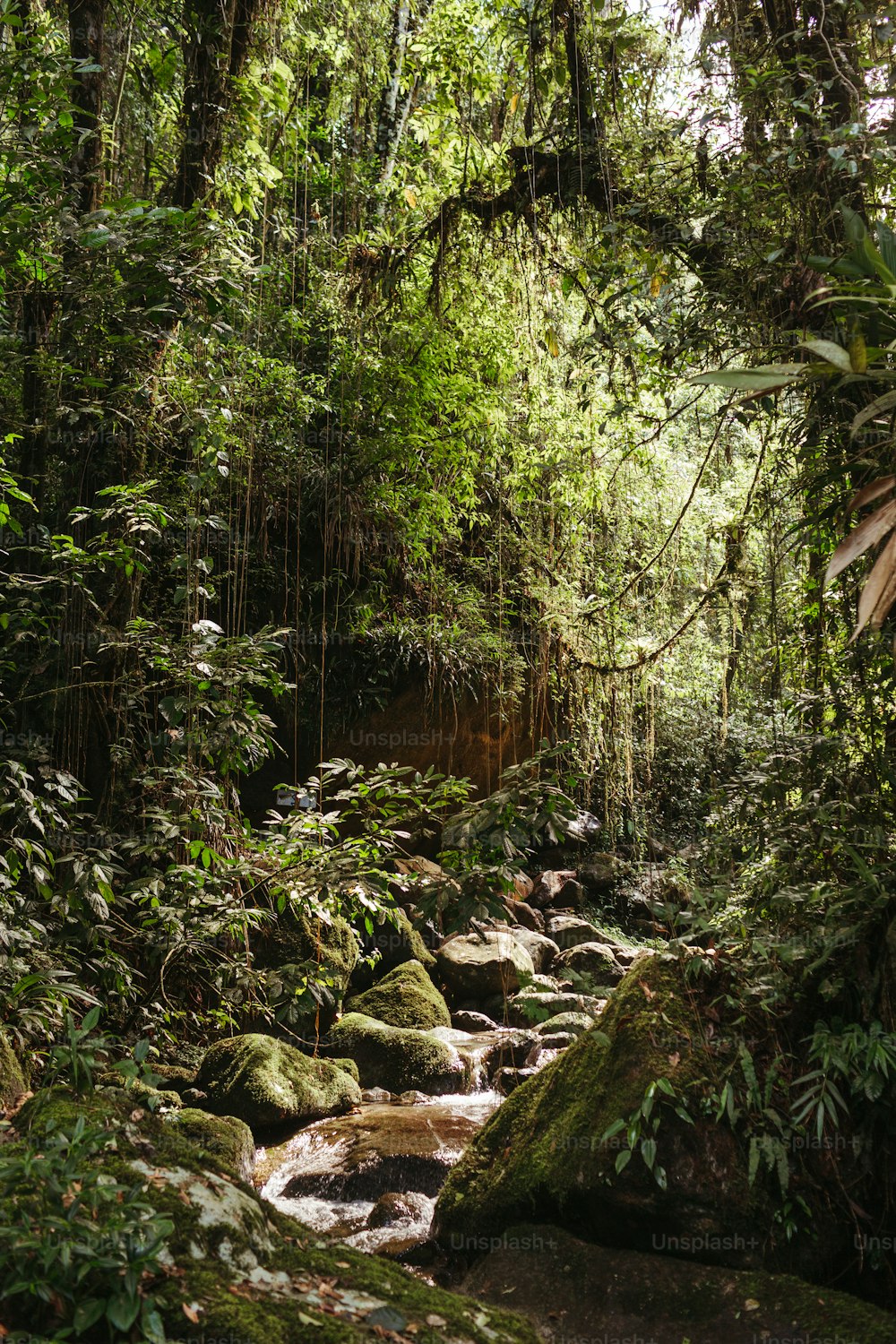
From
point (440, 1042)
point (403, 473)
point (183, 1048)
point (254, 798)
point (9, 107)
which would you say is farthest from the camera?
point (254, 798)

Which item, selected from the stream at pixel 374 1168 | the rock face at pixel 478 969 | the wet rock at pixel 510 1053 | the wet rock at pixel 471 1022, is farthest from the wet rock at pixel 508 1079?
the rock face at pixel 478 969

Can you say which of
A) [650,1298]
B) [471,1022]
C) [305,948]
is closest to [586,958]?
[471,1022]

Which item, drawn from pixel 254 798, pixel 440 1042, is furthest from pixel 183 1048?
pixel 254 798

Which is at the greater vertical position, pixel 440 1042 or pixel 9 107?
pixel 9 107

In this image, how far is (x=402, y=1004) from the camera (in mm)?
6934

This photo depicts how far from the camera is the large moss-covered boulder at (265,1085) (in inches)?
196

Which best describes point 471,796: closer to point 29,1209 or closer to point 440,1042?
point 440,1042

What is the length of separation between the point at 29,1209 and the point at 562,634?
21.9 ft

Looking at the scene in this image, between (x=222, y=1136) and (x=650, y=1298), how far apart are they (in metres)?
2.03

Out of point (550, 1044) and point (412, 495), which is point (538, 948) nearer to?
point (550, 1044)

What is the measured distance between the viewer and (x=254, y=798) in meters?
8.30

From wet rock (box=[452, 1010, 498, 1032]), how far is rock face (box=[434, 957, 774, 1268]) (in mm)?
3565

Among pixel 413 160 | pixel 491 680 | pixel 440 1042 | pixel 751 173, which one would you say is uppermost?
pixel 413 160

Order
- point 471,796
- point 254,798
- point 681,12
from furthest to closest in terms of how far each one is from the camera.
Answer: point 471,796, point 254,798, point 681,12
